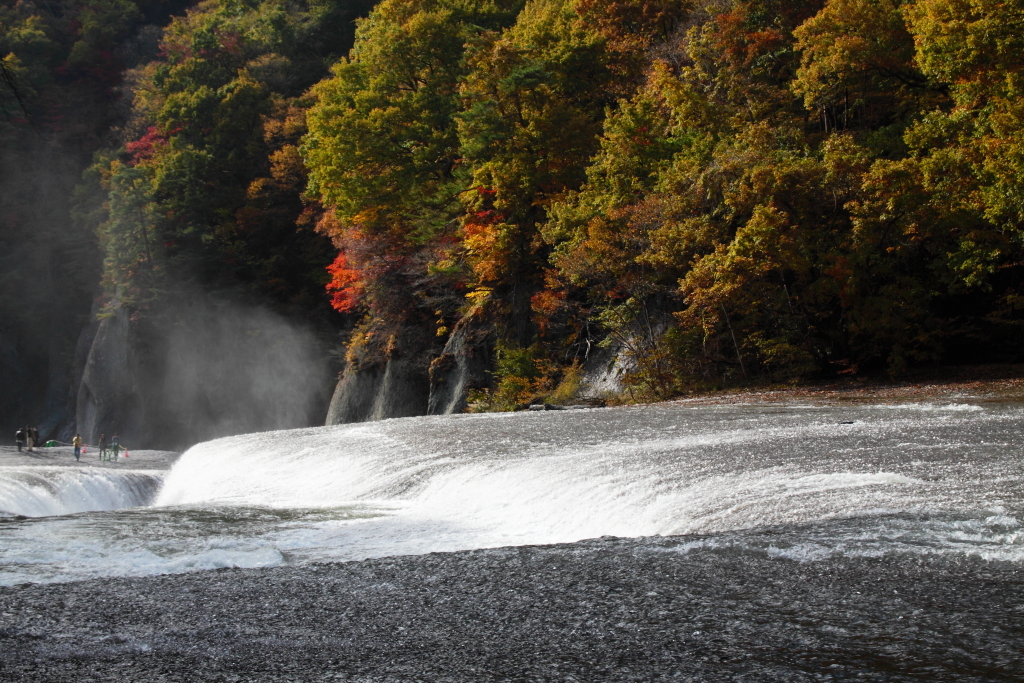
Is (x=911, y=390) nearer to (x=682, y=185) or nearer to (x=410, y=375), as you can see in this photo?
(x=682, y=185)

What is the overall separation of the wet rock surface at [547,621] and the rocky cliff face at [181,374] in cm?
3957

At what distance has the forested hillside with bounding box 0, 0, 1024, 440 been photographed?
19.4 meters

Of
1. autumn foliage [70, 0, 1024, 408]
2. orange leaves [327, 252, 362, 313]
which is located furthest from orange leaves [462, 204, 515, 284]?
orange leaves [327, 252, 362, 313]

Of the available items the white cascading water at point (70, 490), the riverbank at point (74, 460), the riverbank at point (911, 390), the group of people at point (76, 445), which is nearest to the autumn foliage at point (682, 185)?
the riverbank at point (911, 390)

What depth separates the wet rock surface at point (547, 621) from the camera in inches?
171

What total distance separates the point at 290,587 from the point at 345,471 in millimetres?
7194

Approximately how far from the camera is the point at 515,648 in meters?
4.68

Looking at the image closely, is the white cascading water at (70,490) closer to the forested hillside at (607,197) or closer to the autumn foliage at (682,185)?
the forested hillside at (607,197)

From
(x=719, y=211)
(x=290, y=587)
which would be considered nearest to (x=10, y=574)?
(x=290, y=587)

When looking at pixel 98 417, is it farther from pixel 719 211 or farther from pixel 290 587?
pixel 290 587

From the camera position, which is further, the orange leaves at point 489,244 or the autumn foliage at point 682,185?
the orange leaves at point 489,244

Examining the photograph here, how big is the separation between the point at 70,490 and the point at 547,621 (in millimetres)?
14852

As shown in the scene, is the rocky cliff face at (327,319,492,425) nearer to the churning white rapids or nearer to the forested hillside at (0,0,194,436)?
the churning white rapids

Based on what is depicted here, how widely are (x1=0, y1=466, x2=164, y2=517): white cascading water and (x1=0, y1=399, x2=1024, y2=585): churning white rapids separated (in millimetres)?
203
